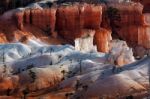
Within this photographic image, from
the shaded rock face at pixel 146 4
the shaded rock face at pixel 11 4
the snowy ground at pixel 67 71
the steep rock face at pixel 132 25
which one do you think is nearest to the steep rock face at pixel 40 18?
the shaded rock face at pixel 11 4

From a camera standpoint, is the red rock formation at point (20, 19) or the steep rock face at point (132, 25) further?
the steep rock face at point (132, 25)

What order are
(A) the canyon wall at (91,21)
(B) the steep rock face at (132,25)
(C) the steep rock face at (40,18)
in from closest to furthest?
(C) the steep rock face at (40,18) → (A) the canyon wall at (91,21) → (B) the steep rock face at (132,25)

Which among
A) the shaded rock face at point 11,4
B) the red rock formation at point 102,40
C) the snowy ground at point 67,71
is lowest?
the red rock formation at point 102,40

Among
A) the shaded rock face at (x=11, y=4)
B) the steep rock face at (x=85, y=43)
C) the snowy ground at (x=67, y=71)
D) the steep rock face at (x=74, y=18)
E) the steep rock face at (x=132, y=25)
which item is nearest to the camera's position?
the snowy ground at (x=67, y=71)

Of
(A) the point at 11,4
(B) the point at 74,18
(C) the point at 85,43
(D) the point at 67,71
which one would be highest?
(A) the point at 11,4

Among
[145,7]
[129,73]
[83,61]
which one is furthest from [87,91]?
[145,7]

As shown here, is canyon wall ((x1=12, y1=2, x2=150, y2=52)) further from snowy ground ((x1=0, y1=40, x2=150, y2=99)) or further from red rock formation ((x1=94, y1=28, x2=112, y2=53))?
snowy ground ((x1=0, y1=40, x2=150, y2=99))

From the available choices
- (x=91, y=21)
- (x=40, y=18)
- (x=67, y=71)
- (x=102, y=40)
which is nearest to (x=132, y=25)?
(x=91, y=21)

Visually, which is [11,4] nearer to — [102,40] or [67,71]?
[102,40]

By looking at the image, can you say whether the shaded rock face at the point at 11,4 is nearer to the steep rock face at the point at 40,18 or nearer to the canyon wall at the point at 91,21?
the steep rock face at the point at 40,18
